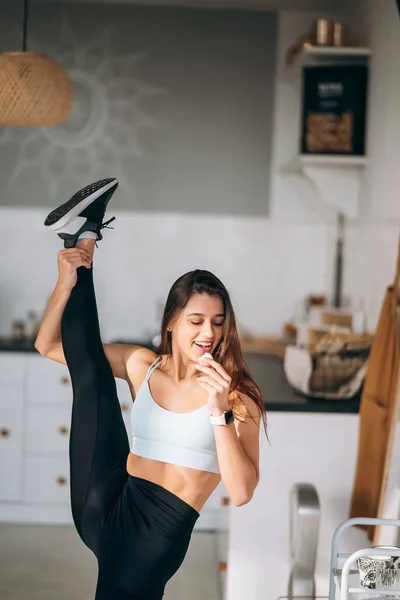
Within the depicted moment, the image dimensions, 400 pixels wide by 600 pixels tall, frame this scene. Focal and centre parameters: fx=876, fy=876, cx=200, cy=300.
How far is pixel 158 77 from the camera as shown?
174 inches

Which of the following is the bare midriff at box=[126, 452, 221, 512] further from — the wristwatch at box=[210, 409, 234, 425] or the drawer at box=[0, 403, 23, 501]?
the drawer at box=[0, 403, 23, 501]

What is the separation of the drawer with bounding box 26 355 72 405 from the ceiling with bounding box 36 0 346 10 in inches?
72.1

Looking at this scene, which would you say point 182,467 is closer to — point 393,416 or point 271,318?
point 393,416

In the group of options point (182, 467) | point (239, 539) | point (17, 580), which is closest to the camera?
point (182, 467)

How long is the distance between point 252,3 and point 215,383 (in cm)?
324

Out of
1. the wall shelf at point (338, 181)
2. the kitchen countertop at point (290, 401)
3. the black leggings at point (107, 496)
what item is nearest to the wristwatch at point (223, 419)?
the black leggings at point (107, 496)

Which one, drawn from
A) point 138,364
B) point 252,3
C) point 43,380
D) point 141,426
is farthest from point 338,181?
point 141,426

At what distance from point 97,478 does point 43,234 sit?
2.86 m

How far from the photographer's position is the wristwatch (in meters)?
1.56

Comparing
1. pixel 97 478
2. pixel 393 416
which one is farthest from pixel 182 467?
pixel 393 416

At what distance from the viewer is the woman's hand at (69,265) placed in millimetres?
1689

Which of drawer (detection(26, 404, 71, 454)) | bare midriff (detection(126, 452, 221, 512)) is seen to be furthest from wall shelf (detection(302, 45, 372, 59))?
bare midriff (detection(126, 452, 221, 512))

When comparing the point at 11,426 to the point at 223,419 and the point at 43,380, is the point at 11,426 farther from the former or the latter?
the point at 223,419

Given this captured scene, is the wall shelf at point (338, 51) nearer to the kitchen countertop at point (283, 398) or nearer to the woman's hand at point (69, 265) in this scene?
the kitchen countertop at point (283, 398)
